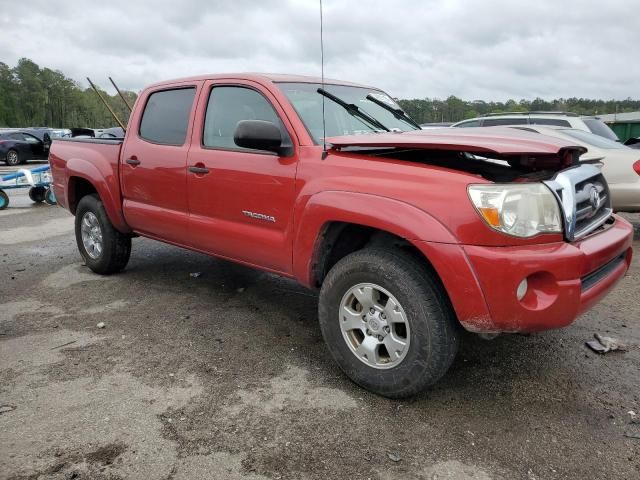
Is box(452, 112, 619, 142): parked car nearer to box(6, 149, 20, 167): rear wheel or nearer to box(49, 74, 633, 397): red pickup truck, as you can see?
box(49, 74, 633, 397): red pickup truck

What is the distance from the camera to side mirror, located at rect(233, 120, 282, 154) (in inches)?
123

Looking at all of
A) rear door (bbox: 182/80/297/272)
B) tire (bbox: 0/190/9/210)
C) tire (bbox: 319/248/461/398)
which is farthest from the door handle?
tire (bbox: 0/190/9/210)

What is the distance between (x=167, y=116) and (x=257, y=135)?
1.68 meters

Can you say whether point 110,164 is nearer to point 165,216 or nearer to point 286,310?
point 165,216

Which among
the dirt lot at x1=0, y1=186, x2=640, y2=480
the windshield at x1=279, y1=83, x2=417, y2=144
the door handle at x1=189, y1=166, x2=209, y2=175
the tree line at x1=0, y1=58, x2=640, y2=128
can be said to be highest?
the tree line at x1=0, y1=58, x2=640, y2=128

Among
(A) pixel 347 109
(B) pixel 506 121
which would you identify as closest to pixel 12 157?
(B) pixel 506 121

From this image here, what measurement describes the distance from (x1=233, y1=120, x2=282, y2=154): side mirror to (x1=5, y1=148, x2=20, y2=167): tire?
66.5 ft

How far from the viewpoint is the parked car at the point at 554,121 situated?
8.68 metres

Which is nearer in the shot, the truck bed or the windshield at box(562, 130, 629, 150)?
the truck bed

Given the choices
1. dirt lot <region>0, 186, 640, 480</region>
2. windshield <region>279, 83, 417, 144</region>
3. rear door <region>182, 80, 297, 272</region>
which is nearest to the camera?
dirt lot <region>0, 186, 640, 480</region>

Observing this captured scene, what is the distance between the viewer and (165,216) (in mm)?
4328

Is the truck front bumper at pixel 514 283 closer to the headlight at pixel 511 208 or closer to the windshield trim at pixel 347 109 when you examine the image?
the headlight at pixel 511 208

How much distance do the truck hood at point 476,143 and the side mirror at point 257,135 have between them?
1.14 feet

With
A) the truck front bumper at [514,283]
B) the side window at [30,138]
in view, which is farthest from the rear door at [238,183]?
the side window at [30,138]
